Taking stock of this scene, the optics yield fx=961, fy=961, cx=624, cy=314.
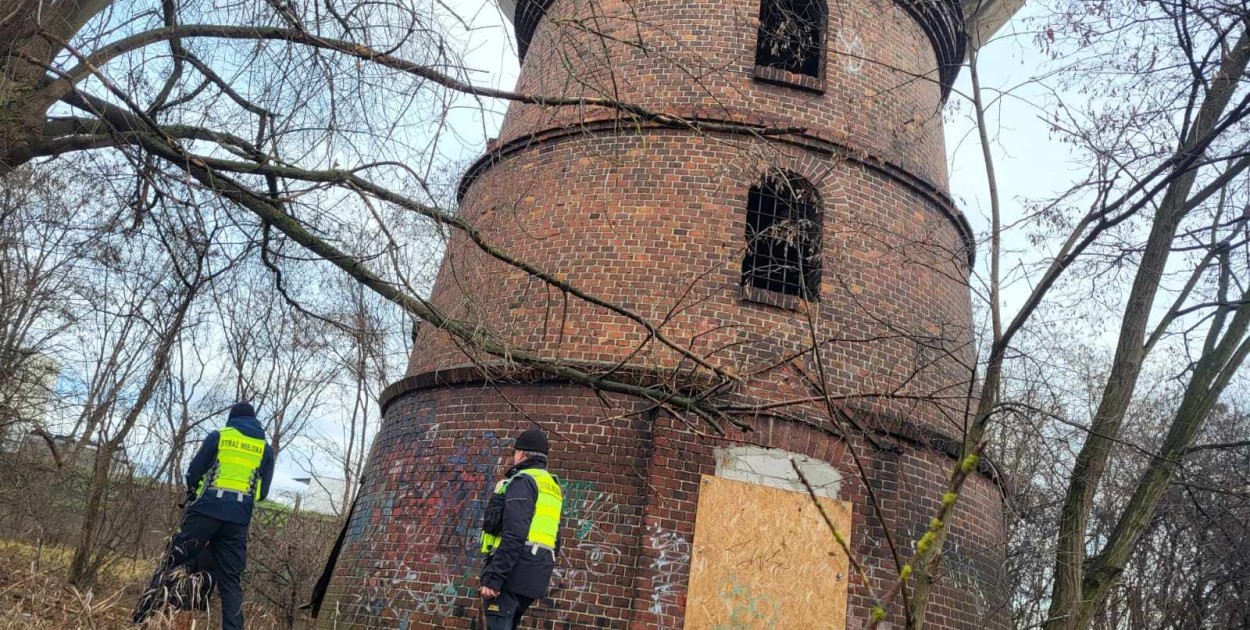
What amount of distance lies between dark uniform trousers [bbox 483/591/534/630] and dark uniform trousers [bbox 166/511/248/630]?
5.65 ft

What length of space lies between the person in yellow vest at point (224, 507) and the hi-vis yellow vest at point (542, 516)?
1667 millimetres

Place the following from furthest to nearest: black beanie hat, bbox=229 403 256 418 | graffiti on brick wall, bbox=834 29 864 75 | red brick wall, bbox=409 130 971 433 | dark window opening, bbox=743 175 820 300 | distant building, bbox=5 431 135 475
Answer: distant building, bbox=5 431 135 475 → graffiti on brick wall, bbox=834 29 864 75 → dark window opening, bbox=743 175 820 300 → red brick wall, bbox=409 130 971 433 → black beanie hat, bbox=229 403 256 418

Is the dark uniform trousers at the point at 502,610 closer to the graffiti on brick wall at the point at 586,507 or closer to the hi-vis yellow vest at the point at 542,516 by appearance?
the hi-vis yellow vest at the point at 542,516

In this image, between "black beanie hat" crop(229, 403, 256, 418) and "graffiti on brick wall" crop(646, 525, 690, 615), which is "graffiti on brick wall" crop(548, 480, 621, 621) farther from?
"black beanie hat" crop(229, 403, 256, 418)

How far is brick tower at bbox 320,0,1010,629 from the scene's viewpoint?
7.57 meters

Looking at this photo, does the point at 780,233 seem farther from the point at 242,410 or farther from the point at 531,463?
the point at 242,410

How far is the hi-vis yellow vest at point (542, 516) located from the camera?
231 inches

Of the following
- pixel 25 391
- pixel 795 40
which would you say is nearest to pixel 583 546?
pixel 795 40

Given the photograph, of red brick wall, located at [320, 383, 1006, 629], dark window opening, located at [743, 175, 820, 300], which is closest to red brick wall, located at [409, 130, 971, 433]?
dark window opening, located at [743, 175, 820, 300]

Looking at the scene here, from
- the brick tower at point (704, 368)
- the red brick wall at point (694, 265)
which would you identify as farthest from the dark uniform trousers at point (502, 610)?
→ the red brick wall at point (694, 265)

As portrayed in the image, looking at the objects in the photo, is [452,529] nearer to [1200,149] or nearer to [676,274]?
[676,274]

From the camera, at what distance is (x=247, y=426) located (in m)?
6.57

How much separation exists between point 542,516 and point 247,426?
2.24 metres

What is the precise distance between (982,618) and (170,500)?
1228cm
